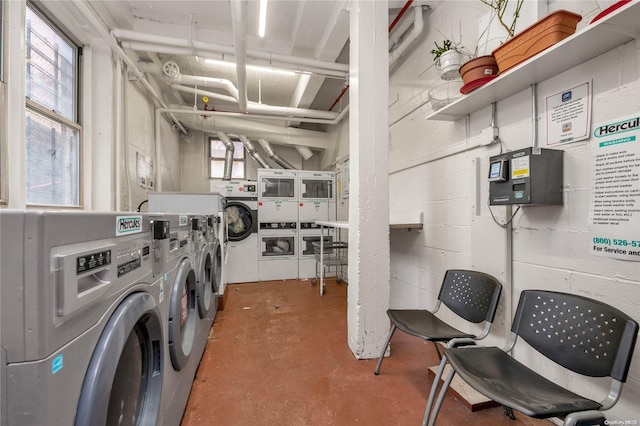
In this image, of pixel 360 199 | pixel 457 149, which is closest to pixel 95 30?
pixel 360 199

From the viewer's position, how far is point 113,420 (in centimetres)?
86

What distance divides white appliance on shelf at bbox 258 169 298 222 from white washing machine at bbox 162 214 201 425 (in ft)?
9.16

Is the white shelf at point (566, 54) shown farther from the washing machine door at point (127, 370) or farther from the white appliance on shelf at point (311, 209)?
the white appliance on shelf at point (311, 209)

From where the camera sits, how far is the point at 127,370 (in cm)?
94

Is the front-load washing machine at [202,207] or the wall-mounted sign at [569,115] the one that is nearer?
the wall-mounted sign at [569,115]

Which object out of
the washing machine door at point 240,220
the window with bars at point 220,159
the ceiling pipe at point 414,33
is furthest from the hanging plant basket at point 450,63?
the window with bars at point 220,159

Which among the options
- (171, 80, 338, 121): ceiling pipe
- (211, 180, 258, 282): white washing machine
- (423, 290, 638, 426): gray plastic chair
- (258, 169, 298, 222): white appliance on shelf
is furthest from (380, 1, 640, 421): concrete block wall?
(211, 180, 258, 282): white washing machine

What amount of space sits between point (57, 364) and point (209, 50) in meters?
2.98

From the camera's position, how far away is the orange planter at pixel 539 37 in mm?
1225

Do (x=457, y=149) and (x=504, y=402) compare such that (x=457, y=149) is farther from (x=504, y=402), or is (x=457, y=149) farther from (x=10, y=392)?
(x=10, y=392)

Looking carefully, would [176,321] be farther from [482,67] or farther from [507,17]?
[507,17]

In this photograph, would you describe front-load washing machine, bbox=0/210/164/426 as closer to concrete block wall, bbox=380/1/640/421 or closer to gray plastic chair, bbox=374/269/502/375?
gray plastic chair, bbox=374/269/502/375

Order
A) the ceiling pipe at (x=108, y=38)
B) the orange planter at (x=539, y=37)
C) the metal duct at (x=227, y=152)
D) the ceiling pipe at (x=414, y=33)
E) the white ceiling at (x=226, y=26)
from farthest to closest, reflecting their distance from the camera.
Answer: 1. the metal duct at (x=227, y=152)
2. the white ceiling at (x=226, y=26)
3. the ceiling pipe at (x=414, y=33)
4. the ceiling pipe at (x=108, y=38)
5. the orange planter at (x=539, y=37)

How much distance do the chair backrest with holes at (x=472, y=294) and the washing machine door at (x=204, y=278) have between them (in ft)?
5.50
